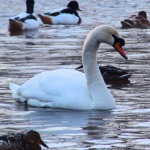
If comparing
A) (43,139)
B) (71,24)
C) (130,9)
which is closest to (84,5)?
(130,9)

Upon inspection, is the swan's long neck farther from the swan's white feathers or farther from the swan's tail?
the swan's tail

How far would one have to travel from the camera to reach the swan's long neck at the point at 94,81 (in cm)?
1307

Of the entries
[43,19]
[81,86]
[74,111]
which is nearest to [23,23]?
[43,19]

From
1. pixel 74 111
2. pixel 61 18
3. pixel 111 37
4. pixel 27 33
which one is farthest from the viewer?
pixel 61 18

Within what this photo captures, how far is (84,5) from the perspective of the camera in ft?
122

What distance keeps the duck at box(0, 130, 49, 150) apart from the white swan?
11.2ft

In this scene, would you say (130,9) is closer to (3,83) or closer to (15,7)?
(15,7)

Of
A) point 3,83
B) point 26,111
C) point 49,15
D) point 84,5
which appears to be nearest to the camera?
point 26,111

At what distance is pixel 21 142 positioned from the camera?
9633 millimetres

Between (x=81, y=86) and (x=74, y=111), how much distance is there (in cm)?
61

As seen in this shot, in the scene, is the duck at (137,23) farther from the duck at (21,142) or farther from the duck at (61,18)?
the duck at (21,142)

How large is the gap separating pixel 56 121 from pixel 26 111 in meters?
1.14

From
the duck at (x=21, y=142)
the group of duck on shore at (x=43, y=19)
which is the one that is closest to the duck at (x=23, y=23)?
the group of duck on shore at (x=43, y=19)

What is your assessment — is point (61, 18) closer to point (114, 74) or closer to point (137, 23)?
point (137, 23)
